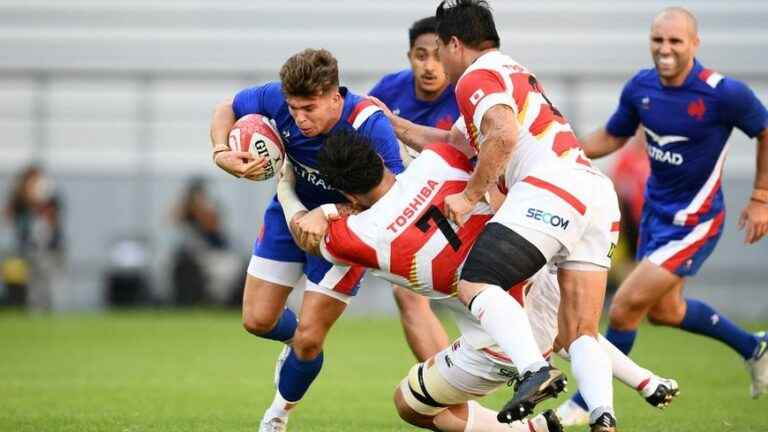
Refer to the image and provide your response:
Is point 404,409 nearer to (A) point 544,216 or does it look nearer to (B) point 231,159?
(A) point 544,216

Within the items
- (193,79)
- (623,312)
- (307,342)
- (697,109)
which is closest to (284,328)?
(307,342)

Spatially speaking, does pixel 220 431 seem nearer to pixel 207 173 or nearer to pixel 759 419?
pixel 759 419

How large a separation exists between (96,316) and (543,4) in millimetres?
9959

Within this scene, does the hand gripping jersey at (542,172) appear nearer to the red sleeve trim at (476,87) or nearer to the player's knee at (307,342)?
the red sleeve trim at (476,87)

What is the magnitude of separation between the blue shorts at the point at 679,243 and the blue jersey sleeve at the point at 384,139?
2688mm

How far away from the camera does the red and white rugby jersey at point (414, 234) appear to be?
6.31 metres

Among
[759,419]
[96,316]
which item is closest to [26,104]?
[96,316]

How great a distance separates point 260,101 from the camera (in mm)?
7754

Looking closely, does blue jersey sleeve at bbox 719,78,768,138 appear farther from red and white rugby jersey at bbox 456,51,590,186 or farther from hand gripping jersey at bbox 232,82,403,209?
hand gripping jersey at bbox 232,82,403,209

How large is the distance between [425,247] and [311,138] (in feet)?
4.77

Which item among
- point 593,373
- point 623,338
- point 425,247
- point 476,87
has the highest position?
point 476,87

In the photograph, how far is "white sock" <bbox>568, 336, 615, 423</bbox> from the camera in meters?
6.29

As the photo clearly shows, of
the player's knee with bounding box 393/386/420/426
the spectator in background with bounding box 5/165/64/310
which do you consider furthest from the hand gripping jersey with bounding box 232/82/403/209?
the spectator in background with bounding box 5/165/64/310

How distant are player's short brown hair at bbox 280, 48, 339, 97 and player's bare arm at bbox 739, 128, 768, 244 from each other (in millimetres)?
3362
